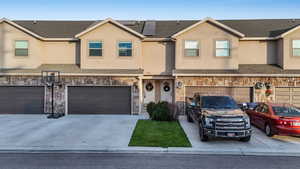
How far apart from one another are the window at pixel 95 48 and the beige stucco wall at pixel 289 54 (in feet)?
40.8

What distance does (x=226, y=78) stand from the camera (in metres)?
15.8

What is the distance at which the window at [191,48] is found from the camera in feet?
53.2

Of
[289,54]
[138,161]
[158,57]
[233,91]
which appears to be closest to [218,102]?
[138,161]

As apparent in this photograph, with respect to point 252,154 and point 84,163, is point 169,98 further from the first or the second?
point 84,163

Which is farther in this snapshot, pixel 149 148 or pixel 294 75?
pixel 294 75

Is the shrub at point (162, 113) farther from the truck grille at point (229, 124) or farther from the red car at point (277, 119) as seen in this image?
the truck grille at point (229, 124)

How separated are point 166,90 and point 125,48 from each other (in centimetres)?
436

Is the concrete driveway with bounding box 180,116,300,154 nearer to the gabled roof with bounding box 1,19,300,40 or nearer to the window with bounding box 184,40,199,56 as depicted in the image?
the window with bounding box 184,40,199,56

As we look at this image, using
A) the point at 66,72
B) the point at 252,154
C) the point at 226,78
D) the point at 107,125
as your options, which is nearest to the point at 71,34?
the point at 66,72

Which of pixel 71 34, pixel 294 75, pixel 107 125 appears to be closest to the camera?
pixel 107 125

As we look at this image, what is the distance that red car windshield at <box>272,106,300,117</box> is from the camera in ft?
32.7

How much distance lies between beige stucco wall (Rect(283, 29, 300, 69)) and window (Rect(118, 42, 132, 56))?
10337 millimetres

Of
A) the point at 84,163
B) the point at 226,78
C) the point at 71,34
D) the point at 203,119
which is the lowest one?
the point at 84,163

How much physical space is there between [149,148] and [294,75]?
11.8 metres
